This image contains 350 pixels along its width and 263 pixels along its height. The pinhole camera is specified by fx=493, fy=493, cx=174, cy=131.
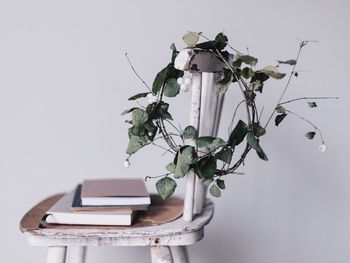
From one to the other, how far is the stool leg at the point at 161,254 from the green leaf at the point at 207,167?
163mm

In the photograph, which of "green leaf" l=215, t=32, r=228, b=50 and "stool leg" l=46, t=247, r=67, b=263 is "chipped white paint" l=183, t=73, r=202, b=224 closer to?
"green leaf" l=215, t=32, r=228, b=50

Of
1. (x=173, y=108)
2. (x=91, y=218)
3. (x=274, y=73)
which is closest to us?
(x=274, y=73)

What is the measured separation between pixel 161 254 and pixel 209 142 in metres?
0.24

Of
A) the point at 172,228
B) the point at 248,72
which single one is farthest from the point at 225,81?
the point at 172,228

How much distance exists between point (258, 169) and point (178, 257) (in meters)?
0.47

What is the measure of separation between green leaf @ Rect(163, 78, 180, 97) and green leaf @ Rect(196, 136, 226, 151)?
0.10 meters

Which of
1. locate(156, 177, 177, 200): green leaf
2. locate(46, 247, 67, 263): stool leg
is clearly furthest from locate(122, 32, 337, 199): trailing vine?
locate(46, 247, 67, 263): stool leg

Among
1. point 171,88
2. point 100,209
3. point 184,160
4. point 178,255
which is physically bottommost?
point 178,255

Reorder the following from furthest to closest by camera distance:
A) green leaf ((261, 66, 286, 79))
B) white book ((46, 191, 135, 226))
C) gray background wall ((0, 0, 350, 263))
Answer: gray background wall ((0, 0, 350, 263)) < white book ((46, 191, 135, 226)) < green leaf ((261, 66, 286, 79))

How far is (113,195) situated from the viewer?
3.33 feet

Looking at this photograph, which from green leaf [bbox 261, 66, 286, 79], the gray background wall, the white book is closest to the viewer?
green leaf [bbox 261, 66, 286, 79]

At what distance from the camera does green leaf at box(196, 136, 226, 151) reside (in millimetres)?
913

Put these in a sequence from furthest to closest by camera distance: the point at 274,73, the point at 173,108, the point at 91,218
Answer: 1. the point at 173,108
2. the point at 91,218
3. the point at 274,73

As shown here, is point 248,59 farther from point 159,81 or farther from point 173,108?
point 173,108
